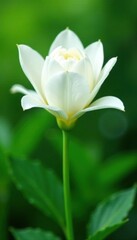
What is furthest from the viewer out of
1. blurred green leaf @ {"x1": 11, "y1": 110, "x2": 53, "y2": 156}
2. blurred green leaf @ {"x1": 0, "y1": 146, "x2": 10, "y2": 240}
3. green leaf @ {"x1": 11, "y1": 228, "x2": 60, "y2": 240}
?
blurred green leaf @ {"x1": 11, "y1": 110, "x2": 53, "y2": 156}

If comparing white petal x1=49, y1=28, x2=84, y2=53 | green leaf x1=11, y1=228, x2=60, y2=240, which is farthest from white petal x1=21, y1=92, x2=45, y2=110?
green leaf x1=11, y1=228, x2=60, y2=240

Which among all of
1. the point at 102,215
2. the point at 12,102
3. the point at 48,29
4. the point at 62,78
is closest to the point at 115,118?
the point at 12,102

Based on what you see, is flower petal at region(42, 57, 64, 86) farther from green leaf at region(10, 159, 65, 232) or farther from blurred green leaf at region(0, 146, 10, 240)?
blurred green leaf at region(0, 146, 10, 240)

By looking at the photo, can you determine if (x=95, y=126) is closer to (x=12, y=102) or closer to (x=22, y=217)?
(x=12, y=102)

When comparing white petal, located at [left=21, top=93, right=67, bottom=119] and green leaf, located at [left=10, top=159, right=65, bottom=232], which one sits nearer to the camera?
white petal, located at [left=21, top=93, right=67, bottom=119]

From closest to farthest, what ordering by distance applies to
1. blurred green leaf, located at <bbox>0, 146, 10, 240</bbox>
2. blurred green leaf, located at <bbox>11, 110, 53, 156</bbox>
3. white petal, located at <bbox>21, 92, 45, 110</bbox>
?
1. white petal, located at <bbox>21, 92, 45, 110</bbox>
2. blurred green leaf, located at <bbox>0, 146, 10, 240</bbox>
3. blurred green leaf, located at <bbox>11, 110, 53, 156</bbox>

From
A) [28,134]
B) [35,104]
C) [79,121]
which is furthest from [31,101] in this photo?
[79,121]
